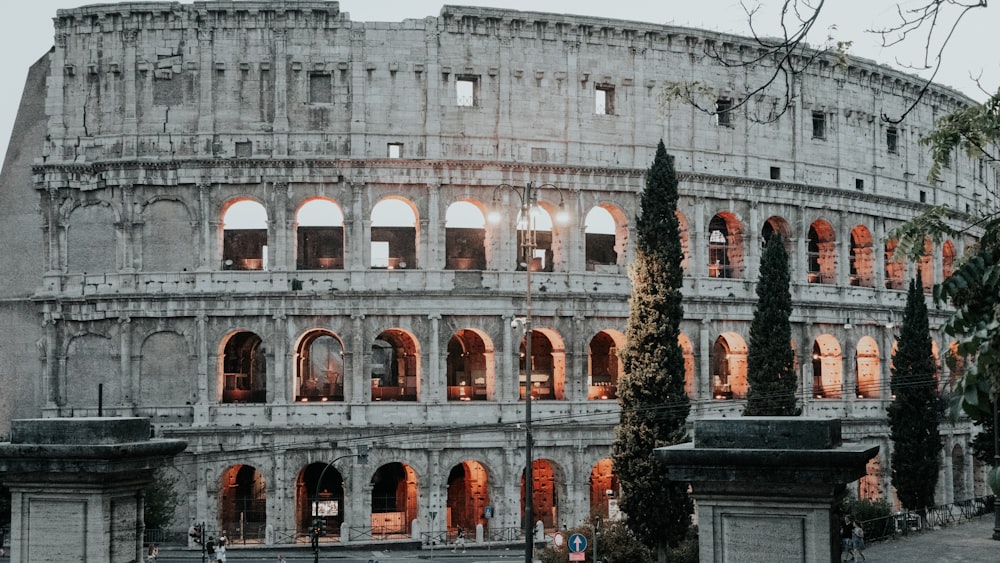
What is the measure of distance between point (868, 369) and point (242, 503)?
2703 cm

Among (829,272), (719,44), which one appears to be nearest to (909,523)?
(829,272)

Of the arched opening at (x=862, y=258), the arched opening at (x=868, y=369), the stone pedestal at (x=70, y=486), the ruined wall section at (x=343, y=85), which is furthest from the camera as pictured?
the arched opening at (x=862, y=258)

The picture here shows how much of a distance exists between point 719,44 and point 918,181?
13665 millimetres

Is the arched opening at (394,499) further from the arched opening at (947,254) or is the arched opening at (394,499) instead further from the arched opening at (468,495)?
the arched opening at (947,254)

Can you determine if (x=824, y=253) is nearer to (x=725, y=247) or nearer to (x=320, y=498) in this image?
(x=725, y=247)

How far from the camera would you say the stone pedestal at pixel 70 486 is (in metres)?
8.27

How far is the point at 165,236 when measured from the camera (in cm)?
3831

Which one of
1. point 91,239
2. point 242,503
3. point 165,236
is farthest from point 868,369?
point 91,239

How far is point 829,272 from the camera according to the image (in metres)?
45.2

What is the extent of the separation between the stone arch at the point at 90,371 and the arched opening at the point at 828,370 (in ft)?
91.0

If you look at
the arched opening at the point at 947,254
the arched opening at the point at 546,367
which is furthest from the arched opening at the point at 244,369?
the arched opening at the point at 947,254

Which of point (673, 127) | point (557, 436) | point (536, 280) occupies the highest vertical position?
point (673, 127)

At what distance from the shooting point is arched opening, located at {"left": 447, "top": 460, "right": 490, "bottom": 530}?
3947cm

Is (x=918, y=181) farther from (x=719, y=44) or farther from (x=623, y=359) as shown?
(x=623, y=359)
